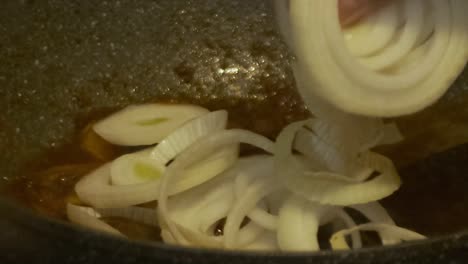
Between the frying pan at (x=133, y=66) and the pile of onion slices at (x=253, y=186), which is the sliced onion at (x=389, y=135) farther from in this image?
the frying pan at (x=133, y=66)

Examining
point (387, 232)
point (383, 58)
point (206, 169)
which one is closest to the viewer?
point (383, 58)

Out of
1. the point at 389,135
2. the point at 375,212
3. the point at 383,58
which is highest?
the point at 383,58

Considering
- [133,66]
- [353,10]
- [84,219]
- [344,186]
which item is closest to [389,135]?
[344,186]

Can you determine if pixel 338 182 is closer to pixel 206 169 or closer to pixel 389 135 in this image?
pixel 389 135

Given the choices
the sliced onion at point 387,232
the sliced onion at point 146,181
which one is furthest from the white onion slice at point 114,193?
the sliced onion at point 387,232

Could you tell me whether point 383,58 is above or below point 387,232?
above

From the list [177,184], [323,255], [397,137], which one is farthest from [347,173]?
[323,255]
